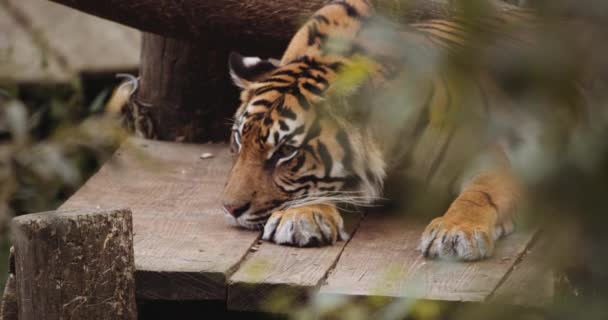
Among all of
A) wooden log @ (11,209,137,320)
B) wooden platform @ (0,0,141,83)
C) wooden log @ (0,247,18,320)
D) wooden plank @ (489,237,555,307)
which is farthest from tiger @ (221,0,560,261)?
wooden platform @ (0,0,141,83)

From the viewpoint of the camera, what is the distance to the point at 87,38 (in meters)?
6.10

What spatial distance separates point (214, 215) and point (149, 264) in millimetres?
587

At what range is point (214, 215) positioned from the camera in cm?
→ 321

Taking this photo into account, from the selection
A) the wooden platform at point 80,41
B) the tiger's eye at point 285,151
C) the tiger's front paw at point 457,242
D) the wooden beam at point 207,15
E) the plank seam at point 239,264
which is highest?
the wooden beam at point 207,15

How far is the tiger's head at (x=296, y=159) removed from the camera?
2.96 m

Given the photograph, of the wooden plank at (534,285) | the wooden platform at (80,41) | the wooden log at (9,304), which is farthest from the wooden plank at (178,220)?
the wooden platform at (80,41)

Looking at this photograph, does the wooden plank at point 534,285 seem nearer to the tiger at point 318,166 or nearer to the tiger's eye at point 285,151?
the tiger at point 318,166

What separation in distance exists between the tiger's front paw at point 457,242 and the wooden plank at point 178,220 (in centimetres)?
52

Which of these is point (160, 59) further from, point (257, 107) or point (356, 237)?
point (356, 237)

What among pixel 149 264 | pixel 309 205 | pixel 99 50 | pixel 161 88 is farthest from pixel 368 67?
pixel 99 50

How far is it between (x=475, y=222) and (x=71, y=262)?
109 centimetres

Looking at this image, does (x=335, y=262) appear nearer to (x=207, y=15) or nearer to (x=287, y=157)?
(x=287, y=157)

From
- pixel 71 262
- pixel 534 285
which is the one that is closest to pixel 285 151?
pixel 71 262

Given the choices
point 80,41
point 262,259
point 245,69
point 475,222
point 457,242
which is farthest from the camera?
point 80,41
